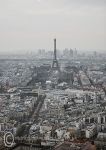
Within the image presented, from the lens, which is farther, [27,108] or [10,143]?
[27,108]

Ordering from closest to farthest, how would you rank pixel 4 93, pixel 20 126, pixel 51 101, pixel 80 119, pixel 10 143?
pixel 10 143 → pixel 20 126 → pixel 80 119 → pixel 51 101 → pixel 4 93

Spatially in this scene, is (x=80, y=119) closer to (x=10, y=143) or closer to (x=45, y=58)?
(x=10, y=143)

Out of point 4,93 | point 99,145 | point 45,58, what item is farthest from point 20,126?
point 45,58

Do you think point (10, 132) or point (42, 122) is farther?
point (42, 122)

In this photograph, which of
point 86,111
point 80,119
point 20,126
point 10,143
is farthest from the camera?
point 86,111

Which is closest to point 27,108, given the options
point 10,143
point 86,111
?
point 86,111

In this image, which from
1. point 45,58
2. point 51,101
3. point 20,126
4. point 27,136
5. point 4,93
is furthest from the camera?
point 45,58

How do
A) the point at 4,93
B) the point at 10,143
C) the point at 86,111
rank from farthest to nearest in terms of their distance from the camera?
the point at 4,93
the point at 86,111
the point at 10,143

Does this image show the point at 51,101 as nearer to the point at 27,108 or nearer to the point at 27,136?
the point at 27,108
